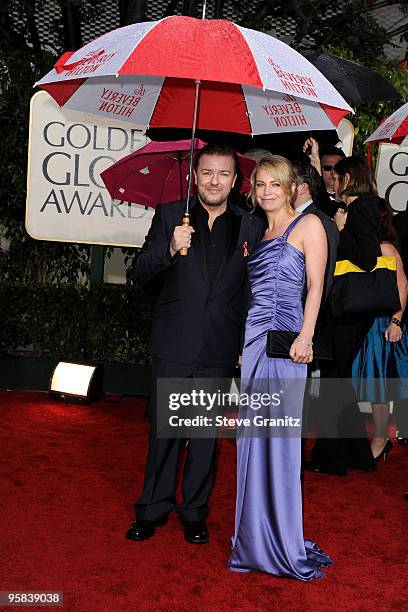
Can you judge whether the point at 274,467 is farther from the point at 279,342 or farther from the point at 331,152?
the point at 331,152

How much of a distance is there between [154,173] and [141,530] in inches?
89.1

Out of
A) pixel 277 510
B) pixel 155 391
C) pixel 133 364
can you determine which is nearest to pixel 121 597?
pixel 277 510

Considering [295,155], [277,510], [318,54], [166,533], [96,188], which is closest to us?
[277,510]

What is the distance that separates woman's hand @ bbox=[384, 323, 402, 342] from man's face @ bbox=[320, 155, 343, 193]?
3.47ft

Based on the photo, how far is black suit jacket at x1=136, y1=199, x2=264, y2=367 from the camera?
3.75 m

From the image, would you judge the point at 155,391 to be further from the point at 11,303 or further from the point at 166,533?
the point at 11,303

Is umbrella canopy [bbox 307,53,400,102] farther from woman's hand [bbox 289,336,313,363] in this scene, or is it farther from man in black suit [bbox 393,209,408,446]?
woman's hand [bbox 289,336,313,363]

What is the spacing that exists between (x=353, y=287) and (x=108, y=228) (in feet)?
9.36

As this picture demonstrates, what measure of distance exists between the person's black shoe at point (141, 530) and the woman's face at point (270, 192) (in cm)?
157

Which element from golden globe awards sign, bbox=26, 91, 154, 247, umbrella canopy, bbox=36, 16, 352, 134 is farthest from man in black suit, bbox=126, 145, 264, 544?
golden globe awards sign, bbox=26, 91, 154, 247

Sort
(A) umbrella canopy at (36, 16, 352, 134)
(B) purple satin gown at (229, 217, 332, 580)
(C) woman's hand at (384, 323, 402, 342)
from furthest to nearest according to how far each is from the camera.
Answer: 1. (C) woman's hand at (384, 323, 402, 342)
2. (B) purple satin gown at (229, 217, 332, 580)
3. (A) umbrella canopy at (36, 16, 352, 134)

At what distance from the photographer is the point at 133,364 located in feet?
23.1

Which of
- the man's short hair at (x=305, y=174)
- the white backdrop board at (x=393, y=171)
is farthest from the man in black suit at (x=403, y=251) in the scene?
the white backdrop board at (x=393, y=171)

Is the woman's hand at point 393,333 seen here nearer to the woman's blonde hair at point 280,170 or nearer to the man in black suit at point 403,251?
the man in black suit at point 403,251
